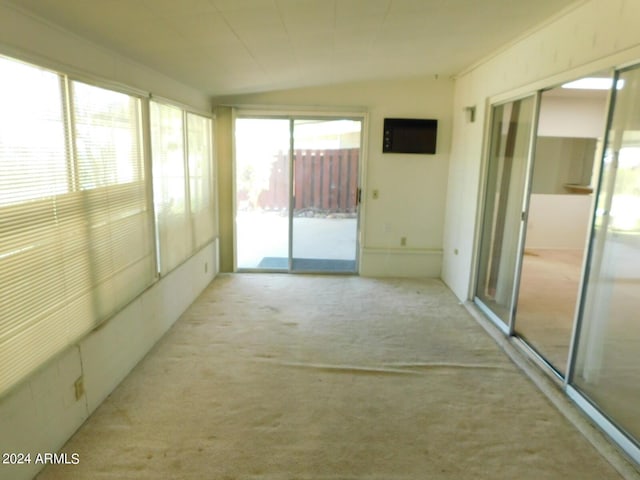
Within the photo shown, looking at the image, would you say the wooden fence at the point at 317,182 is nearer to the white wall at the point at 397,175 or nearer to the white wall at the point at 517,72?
the white wall at the point at 397,175

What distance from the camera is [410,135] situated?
199 inches

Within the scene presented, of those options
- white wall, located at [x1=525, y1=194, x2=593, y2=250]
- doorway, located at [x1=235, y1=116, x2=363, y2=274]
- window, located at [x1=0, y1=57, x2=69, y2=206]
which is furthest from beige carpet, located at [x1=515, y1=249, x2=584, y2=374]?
window, located at [x1=0, y1=57, x2=69, y2=206]

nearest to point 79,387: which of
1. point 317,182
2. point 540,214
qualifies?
point 317,182

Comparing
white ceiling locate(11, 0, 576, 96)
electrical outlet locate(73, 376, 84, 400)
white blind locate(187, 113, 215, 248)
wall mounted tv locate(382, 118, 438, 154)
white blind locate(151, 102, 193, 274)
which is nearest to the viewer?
white ceiling locate(11, 0, 576, 96)

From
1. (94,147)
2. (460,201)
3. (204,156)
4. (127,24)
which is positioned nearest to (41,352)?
(94,147)

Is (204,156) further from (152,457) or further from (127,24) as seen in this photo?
(152,457)

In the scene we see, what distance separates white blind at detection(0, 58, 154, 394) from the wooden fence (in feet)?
8.26

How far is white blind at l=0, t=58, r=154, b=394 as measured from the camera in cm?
175

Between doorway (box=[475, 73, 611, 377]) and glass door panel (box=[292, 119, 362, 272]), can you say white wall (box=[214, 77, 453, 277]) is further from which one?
doorway (box=[475, 73, 611, 377])

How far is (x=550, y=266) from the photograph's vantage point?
5836 millimetres

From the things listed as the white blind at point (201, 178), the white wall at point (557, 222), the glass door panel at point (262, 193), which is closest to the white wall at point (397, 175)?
the glass door panel at point (262, 193)

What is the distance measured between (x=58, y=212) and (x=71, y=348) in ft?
2.38

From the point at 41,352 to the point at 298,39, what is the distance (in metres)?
2.43

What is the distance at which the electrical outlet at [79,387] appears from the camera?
2.24 m
